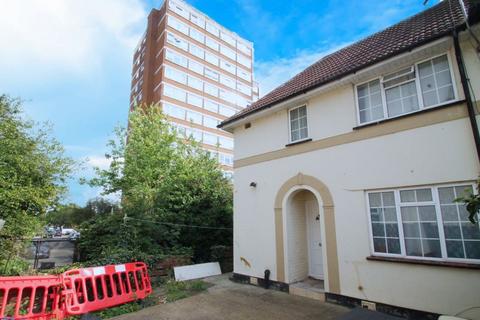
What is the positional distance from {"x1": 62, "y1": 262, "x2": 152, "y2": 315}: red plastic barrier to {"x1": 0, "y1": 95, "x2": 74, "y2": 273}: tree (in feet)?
13.8

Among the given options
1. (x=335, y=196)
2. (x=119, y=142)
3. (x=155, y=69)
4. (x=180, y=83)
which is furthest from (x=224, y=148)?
(x=335, y=196)

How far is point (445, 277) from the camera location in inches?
205

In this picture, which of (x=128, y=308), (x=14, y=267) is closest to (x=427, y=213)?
(x=128, y=308)

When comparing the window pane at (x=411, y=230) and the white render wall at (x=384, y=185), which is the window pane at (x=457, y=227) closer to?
the white render wall at (x=384, y=185)

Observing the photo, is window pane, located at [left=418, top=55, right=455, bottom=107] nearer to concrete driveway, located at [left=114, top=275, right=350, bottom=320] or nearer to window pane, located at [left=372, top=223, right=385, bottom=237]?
window pane, located at [left=372, top=223, right=385, bottom=237]

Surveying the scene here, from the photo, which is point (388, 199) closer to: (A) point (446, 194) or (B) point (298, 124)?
(A) point (446, 194)

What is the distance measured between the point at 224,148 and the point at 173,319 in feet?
115

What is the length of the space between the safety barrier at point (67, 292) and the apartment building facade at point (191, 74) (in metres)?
28.4

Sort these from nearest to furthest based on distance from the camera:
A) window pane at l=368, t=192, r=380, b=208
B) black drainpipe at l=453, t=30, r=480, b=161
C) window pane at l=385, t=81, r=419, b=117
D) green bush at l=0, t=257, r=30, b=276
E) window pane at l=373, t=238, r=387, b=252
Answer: black drainpipe at l=453, t=30, r=480, b=161 < window pane at l=373, t=238, r=387, b=252 < window pane at l=385, t=81, r=419, b=117 < window pane at l=368, t=192, r=380, b=208 < green bush at l=0, t=257, r=30, b=276

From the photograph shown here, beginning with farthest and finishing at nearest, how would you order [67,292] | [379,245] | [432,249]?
[379,245], [67,292], [432,249]

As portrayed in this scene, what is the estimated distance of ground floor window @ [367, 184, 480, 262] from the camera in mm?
5273

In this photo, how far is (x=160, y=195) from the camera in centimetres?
1320

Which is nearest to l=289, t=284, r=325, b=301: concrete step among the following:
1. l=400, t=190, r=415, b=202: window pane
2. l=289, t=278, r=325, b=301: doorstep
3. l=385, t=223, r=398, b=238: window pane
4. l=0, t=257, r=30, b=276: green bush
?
l=289, t=278, r=325, b=301: doorstep

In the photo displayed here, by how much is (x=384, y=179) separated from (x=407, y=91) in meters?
2.38
